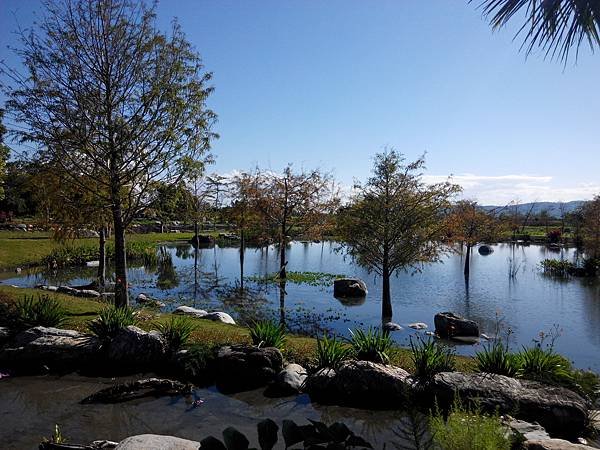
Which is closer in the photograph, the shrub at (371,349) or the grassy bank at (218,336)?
the shrub at (371,349)

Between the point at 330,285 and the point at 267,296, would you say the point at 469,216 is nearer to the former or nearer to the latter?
the point at 330,285

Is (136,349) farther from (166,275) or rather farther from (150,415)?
(166,275)

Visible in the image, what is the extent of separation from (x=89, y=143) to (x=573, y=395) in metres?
12.0

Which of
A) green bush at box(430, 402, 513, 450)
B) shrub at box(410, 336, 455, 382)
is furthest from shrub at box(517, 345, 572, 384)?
green bush at box(430, 402, 513, 450)

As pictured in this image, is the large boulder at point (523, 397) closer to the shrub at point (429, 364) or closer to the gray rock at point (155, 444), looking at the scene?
the shrub at point (429, 364)

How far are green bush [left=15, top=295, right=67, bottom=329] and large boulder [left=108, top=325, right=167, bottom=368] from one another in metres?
2.21

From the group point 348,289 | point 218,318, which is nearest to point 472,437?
point 218,318

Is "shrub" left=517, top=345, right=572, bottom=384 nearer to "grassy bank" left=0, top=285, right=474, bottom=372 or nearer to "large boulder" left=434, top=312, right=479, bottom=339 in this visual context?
"grassy bank" left=0, top=285, right=474, bottom=372

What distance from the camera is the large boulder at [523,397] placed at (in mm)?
6809

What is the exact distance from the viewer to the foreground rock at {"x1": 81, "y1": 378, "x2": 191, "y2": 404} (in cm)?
754

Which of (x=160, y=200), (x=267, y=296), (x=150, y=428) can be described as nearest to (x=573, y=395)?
(x=150, y=428)

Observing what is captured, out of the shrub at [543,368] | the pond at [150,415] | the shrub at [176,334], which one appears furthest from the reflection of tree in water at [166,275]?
the shrub at [543,368]

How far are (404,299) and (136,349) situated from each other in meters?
15.1

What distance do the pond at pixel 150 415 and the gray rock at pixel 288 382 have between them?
0.78 feet
